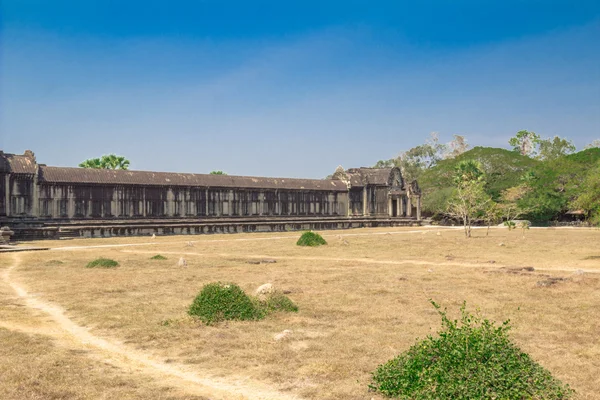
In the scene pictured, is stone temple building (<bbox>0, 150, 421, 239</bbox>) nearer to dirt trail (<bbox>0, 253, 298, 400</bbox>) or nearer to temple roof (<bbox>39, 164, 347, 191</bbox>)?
temple roof (<bbox>39, 164, 347, 191</bbox>)

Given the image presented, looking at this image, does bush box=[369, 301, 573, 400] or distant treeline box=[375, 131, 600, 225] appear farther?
distant treeline box=[375, 131, 600, 225]

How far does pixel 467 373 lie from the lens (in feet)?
25.9

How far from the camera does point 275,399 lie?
8.55 m

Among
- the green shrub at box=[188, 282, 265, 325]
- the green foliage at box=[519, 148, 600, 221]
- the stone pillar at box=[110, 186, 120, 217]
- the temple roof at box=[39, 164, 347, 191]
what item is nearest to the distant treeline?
the green foliage at box=[519, 148, 600, 221]

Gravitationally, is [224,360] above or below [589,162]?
below

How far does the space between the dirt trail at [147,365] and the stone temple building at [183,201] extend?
36.0 metres

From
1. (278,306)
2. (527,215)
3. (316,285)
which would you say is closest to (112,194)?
(316,285)

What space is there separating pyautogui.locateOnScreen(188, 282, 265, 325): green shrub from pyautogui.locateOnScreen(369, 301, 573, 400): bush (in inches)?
231

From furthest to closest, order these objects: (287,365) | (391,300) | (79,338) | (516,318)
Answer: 1. (391,300)
2. (516,318)
3. (79,338)
4. (287,365)

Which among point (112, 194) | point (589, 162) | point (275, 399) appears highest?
point (589, 162)

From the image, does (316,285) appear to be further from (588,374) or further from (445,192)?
(445,192)

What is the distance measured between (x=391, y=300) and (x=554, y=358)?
254 inches

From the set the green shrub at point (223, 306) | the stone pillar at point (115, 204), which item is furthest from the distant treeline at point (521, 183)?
the green shrub at point (223, 306)

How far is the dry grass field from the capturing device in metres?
9.31
